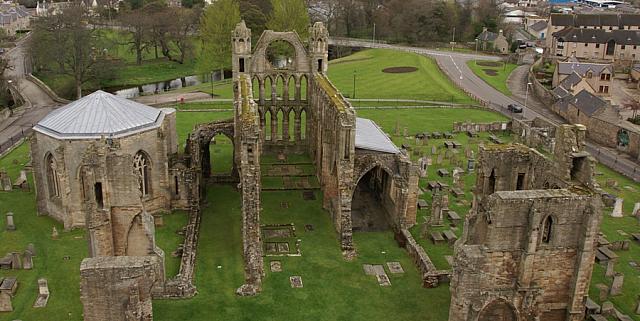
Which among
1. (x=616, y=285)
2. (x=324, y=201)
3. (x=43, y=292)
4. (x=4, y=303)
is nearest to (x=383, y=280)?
(x=324, y=201)

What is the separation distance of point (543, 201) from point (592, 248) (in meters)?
2.81

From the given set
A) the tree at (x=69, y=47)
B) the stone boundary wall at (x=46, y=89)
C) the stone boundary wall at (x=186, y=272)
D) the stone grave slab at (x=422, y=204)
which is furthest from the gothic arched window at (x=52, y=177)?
the tree at (x=69, y=47)

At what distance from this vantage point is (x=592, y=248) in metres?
21.2

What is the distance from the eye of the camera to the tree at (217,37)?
76.9m

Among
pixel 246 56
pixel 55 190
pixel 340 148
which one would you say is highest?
pixel 246 56

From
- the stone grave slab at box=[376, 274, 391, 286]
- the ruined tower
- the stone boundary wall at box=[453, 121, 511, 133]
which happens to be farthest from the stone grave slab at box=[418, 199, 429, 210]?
the stone boundary wall at box=[453, 121, 511, 133]

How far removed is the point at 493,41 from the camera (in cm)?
10444

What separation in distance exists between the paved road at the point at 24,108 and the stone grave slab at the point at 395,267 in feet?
118

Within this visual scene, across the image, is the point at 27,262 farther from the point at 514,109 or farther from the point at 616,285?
the point at 514,109

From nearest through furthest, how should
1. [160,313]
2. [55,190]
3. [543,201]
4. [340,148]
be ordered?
[543,201], [160,313], [340,148], [55,190]

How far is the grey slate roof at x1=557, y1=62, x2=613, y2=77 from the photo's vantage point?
7319 cm

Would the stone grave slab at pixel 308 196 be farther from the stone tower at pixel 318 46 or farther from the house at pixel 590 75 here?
the house at pixel 590 75

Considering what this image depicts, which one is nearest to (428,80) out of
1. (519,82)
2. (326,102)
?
(519,82)

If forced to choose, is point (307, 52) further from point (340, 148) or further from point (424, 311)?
point (424, 311)
